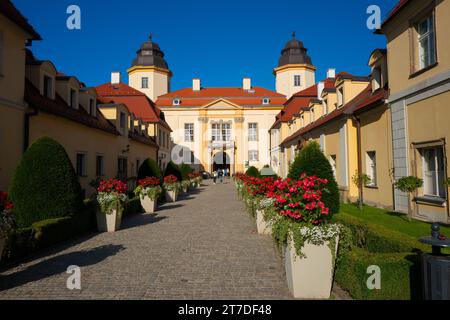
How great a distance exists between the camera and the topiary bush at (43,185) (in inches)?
290

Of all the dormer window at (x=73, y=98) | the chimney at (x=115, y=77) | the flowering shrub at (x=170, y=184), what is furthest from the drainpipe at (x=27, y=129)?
the chimney at (x=115, y=77)

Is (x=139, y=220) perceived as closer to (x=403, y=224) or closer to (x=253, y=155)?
(x=403, y=224)

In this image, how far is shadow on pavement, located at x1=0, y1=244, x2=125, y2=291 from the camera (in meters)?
5.02

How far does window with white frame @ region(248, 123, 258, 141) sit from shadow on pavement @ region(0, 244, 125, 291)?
41764 millimetres

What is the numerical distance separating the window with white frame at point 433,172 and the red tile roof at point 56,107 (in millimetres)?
11892

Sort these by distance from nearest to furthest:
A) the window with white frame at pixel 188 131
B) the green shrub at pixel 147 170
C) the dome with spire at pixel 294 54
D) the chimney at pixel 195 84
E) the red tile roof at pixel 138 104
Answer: the green shrub at pixel 147 170, the red tile roof at pixel 138 104, the window with white frame at pixel 188 131, the dome with spire at pixel 294 54, the chimney at pixel 195 84

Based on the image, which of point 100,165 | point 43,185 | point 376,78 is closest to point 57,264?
point 43,185

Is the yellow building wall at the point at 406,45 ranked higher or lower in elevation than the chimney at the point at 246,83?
lower

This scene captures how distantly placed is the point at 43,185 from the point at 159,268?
3.96 meters

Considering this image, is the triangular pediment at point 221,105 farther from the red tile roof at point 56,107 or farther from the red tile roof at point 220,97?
the red tile roof at point 56,107

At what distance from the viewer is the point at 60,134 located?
12.1 m

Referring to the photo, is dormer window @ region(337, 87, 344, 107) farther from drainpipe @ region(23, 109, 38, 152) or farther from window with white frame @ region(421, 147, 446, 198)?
drainpipe @ region(23, 109, 38, 152)

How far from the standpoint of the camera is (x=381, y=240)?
5.09 meters
